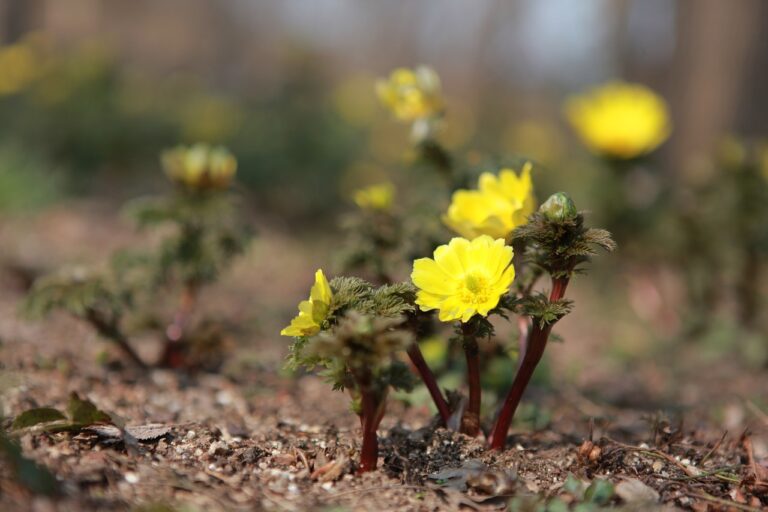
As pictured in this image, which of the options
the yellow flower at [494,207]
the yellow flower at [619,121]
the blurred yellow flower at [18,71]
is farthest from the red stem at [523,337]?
the blurred yellow flower at [18,71]

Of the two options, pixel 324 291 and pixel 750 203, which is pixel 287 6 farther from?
pixel 324 291

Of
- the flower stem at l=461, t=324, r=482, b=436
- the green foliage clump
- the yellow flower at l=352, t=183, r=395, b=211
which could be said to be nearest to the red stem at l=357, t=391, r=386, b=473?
the flower stem at l=461, t=324, r=482, b=436

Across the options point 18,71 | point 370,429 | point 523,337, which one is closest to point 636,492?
point 523,337

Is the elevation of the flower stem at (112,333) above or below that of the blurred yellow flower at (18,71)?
below

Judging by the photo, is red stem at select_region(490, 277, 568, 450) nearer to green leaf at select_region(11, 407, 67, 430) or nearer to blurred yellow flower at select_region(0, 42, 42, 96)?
green leaf at select_region(11, 407, 67, 430)

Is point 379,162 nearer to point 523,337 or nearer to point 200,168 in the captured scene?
point 200,168

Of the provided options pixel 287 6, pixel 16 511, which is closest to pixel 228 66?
pixel 287 6

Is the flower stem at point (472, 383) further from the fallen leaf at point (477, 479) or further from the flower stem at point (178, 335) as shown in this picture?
the flower stem at point (178, 335)
